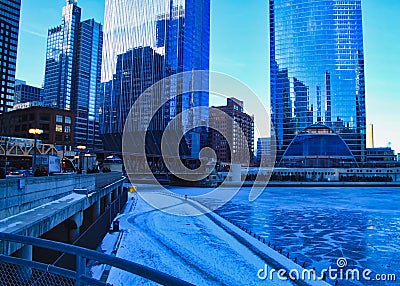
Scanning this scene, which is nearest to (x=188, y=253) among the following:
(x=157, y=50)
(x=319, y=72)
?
(x=157, y=50)

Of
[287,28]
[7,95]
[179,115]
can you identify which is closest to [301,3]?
[287,28]

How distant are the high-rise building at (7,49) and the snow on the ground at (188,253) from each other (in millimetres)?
141783

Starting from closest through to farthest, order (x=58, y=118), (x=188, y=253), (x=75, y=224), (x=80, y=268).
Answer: (x=80, y=268) < (x=188, y=253) < (x=75, y=224) < (x=58, y=118)

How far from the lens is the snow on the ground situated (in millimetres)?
13992

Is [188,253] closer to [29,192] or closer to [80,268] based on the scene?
[29,192]

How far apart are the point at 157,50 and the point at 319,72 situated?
83.8 m

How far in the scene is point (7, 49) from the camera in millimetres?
141750

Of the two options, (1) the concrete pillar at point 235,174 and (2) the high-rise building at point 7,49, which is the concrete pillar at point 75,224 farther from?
(2) the high-rise building at point 7,49

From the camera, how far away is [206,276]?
1416 centimetres

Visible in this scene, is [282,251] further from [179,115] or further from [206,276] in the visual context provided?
[179,115]

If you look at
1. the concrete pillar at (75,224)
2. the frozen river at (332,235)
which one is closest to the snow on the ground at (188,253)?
the concrete pillar at (75,224)

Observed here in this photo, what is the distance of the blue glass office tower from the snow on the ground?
141 metres

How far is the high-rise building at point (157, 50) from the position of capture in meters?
123

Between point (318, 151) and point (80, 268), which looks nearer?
point (80, 268)
